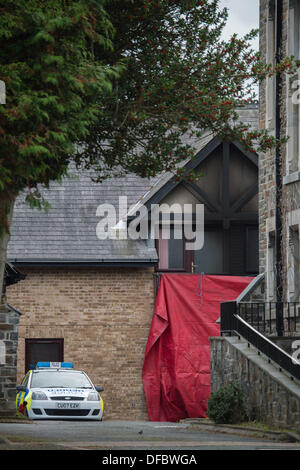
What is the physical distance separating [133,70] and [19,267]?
13.4 meters

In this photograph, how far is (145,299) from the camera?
30109mm

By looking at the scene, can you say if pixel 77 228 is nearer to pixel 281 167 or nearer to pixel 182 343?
pixel 182 343

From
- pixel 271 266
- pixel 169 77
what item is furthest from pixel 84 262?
pixel 169 77

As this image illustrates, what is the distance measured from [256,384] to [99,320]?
11.1m

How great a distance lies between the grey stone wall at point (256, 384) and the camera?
17250 millimetres

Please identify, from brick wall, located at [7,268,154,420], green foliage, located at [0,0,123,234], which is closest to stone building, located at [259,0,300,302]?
brick wall, located at [7,268,154,420]

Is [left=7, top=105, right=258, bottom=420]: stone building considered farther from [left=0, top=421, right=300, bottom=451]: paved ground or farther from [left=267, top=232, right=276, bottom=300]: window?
[left=0, top=421, right=300, bottom=451]: paved ground

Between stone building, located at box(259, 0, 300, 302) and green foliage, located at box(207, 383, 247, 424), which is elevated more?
stone building, located at box(259, 0, 300, 302)

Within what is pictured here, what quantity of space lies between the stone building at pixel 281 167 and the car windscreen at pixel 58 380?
5.19m

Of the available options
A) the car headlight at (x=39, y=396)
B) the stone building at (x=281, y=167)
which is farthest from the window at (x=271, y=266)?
the car headlight at (x=39, y=396)

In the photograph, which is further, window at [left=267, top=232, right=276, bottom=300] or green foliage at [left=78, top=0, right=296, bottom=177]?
window at [left=267, top=232, right=276, bottom=300]

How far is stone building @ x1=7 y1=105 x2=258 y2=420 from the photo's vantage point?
29625mm
